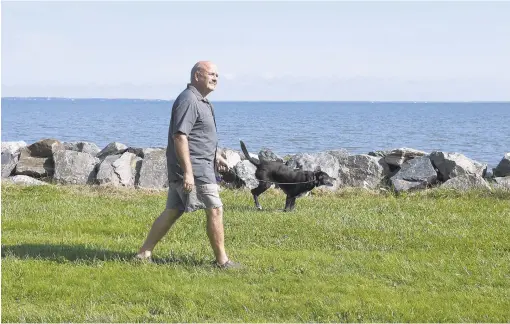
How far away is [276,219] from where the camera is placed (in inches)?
412

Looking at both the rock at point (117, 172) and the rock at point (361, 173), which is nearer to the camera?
the rock at point (117, 172)

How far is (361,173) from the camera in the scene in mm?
16031

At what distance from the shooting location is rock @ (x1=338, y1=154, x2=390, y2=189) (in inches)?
624

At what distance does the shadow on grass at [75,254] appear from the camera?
7.95 meters

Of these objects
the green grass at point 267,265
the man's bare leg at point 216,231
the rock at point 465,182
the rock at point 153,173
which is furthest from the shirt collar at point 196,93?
the rock at point 465,182

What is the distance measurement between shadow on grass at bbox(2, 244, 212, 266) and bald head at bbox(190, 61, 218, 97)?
1890 millimetres

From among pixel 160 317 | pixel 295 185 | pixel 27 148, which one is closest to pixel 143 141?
pixel 27 148

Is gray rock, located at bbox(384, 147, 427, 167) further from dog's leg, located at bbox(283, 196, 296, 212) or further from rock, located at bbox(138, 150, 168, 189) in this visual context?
dog's leg, located at bbox(283, 196, 296, 212)

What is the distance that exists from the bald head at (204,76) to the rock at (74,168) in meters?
8.49

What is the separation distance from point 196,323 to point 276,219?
4618 millimetres

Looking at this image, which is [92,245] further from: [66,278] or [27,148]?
[27,148]

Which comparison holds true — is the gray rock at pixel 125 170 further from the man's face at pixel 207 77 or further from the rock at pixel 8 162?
the man's face at pixel 207 77

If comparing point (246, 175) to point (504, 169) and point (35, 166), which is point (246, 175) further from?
point (504, 169)

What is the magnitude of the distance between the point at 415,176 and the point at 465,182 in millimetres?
1265
